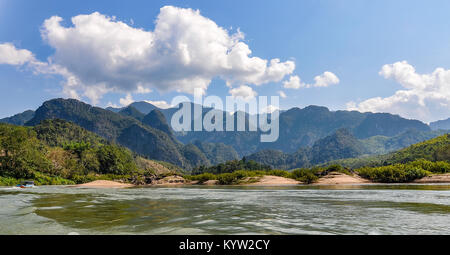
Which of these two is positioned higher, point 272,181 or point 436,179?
point 436,179

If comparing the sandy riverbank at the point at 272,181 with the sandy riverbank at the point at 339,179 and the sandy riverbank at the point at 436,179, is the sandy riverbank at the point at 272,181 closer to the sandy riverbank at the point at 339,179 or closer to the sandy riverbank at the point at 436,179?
the sandy riverbank at the point at 339,179

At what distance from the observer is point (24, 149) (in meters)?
100

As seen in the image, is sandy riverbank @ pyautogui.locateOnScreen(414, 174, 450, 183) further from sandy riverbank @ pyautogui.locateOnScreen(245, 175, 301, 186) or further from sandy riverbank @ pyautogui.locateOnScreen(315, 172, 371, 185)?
sandy riverbank @ pyautogui.locateOnScreen(245, 175, 301, 186)

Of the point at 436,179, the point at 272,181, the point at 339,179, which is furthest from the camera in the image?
the point at 272,181

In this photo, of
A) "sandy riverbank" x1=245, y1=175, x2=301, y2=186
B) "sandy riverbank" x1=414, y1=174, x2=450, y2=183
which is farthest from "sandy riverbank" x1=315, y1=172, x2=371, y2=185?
"sandy riverbank" x1=414, y1=174, x2=450, y2=183

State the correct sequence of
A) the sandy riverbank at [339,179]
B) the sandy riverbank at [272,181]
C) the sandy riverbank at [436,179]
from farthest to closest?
the sandy riverbank at [272,181], the sandy riverbank at [339,179], the sandy riverbank at [436,179]

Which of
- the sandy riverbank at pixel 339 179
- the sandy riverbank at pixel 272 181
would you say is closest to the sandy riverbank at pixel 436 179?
the sandy riverbank at pixel 339 179

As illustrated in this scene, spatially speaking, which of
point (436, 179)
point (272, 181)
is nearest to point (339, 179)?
point (272, 181)

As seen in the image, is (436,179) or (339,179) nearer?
(436,179)

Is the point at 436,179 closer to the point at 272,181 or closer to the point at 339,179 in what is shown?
the point at 339,179

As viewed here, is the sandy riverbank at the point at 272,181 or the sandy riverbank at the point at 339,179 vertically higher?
the sandy riverbank at the point at 339,179

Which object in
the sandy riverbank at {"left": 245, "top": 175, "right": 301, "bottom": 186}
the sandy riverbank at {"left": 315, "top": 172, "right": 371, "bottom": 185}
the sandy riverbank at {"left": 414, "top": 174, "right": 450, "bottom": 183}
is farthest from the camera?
the sandy riverbank at {"left": 245, "top": 175, "right": 301, "bottom": 186}

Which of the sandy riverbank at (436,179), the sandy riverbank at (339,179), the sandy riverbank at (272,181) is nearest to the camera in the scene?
the sandy riverbank at (436,179)
